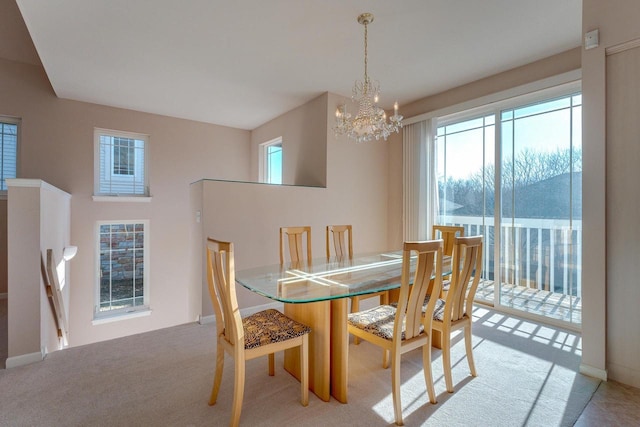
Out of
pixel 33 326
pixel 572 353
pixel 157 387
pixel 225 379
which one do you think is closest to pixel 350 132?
pixel 225 379

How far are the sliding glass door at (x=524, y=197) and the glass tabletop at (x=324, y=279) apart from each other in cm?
122

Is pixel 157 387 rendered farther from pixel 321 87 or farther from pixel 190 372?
pixel 321 87

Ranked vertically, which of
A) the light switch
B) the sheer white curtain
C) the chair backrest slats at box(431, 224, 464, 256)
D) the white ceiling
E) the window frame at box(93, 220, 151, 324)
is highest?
the white ceiling

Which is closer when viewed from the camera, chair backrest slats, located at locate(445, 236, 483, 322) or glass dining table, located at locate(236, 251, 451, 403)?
glass dining table, located at locate(236, 251, 451, 403)

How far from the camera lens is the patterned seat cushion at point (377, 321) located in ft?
6.26

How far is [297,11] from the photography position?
244 cm

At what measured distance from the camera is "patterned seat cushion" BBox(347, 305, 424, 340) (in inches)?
75.2

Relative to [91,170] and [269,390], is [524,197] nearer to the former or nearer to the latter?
[269,390]

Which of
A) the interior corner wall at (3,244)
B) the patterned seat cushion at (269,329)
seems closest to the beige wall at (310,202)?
the patterned seat cushion at (269,329)

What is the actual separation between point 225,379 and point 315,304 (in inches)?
34.1

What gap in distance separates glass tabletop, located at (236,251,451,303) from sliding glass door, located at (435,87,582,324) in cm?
122

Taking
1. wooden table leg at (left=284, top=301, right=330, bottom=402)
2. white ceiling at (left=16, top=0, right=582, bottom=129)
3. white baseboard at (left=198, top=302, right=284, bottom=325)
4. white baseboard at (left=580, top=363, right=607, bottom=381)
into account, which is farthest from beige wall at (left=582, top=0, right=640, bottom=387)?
white baseboard at (left=198, top=302, right=284, bottom=325)

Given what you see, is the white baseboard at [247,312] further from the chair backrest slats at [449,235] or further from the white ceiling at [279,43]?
the white ceiling at [279,43]

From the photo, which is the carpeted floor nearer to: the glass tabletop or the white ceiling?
the glass tabletop
